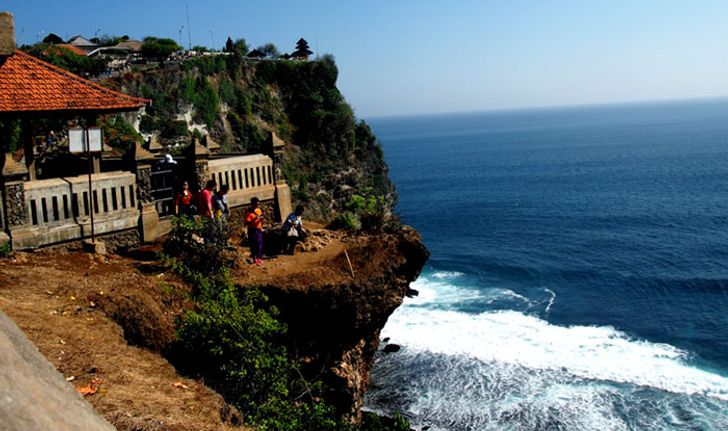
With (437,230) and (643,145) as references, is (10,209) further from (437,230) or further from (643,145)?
(643,145)

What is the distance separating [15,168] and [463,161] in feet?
413

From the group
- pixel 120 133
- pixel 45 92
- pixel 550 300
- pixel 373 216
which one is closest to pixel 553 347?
pixel 550 300

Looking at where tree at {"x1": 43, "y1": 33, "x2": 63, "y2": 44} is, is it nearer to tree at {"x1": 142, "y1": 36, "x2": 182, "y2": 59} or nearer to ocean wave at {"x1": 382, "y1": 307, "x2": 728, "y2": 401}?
tree at {"x1": 142, "y1": 36, "x2": 182, "y2": 59}

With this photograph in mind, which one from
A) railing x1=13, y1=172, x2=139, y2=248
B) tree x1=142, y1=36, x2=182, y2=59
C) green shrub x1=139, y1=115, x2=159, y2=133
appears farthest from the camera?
tree x1=142, y1=36, x2=182, y2=59

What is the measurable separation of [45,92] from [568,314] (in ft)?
106

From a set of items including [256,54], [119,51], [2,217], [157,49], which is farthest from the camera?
[256,54]

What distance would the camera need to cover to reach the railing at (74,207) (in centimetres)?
1339

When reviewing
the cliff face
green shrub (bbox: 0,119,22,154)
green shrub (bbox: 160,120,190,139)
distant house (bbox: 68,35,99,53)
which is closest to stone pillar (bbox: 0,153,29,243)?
the cliff face

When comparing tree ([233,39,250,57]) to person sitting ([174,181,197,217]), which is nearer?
person sitting ([174,181,197,217])

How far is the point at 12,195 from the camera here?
42.4 ft

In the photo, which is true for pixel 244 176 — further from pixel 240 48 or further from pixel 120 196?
pixel 240 48

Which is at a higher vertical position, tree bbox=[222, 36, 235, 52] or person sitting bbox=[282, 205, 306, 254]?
tree bbox=[222, 36, 235, 52]

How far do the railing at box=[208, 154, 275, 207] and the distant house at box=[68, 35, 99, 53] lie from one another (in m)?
53.9

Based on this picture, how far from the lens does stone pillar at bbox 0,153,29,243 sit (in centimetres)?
1285
